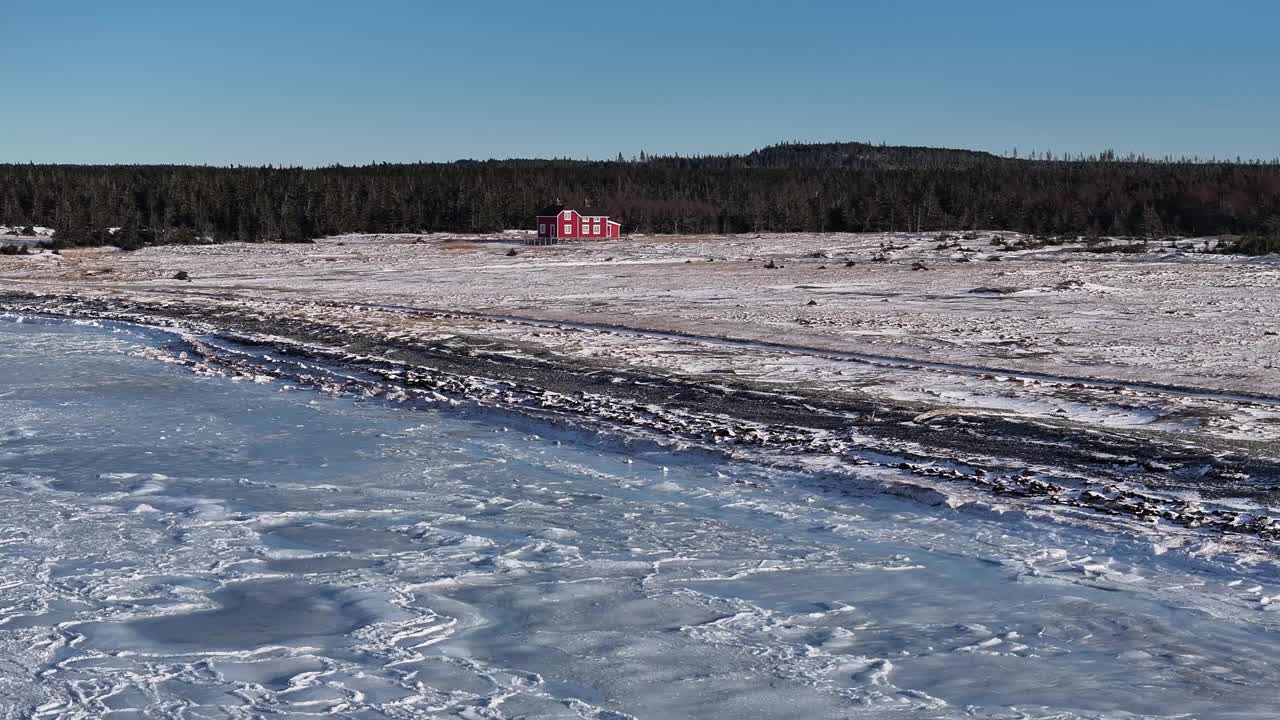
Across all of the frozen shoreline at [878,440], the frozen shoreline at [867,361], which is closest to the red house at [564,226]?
the frozen shoreline at [867,361]

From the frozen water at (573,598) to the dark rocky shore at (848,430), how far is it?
0.75 m

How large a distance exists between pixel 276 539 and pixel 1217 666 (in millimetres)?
5737

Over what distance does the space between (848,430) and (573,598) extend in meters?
5.56

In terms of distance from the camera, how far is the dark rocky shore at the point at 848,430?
31.8 feet

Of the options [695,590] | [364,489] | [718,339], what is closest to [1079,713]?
[695,590]

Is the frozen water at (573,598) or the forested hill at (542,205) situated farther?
the forested hill at (542,205)

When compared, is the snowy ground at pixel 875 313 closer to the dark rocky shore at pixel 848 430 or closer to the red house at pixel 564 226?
the dark rocky shore at pixel 848 430

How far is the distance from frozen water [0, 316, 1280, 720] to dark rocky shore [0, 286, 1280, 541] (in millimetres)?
749

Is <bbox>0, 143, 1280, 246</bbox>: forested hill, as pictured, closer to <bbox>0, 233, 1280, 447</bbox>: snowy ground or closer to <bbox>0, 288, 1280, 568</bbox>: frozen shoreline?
<bbox>0, 233, 1280, 447</bbox>: snowy ground

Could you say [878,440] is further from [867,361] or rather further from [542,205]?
[542,205]

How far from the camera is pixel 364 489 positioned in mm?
10516

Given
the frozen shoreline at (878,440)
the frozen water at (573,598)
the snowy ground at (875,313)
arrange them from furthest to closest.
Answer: the snowy ground at (875,313) < the frozen shoreline at (878,440) < the frozen water at (573,598)

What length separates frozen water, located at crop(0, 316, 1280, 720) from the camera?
589 cm

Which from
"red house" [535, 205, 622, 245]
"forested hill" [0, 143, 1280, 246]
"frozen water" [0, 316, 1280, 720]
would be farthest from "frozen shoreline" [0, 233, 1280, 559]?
"forested hill" [0, 143, 1280, 246]
